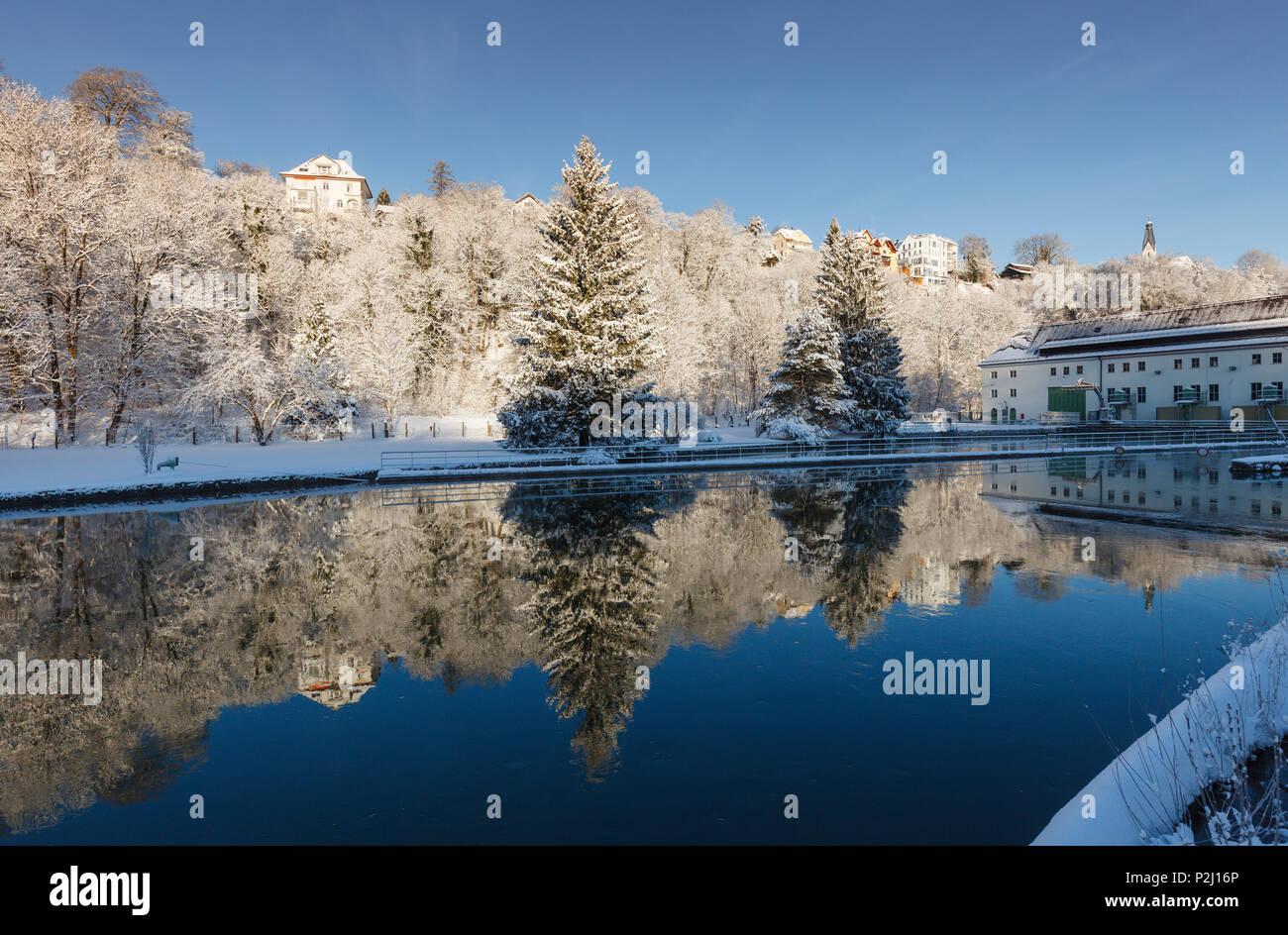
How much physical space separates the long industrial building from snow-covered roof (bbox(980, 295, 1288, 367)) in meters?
0.07

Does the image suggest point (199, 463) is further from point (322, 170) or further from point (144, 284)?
point (322, 170)

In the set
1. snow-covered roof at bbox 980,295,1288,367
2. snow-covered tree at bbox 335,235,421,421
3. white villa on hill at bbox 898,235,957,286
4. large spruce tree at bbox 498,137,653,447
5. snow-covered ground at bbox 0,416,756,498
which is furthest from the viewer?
white villa on hill at bbox 898,235,957,286

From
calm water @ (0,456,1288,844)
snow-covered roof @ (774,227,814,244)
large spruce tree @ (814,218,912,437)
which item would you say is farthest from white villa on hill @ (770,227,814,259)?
calm water @ (0,456,1288,844)

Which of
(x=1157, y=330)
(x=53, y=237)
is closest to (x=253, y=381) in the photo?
(x=53, y=237)

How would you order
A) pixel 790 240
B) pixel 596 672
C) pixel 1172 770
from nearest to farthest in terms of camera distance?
pixel 1172 770, pixel 596 672, pixel 790 240

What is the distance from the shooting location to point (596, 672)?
8.91 m

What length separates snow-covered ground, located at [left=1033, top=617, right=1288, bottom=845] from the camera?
4730 mm

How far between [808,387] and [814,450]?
5.04 metres

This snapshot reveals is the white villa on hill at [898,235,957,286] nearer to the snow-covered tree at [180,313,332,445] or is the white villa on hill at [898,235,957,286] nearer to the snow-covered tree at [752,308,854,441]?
the snow-covered tree at [752,308,854,441]
